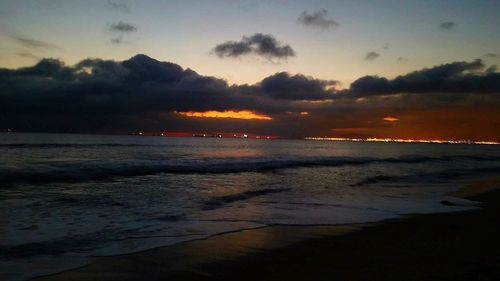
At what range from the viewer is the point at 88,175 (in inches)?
824

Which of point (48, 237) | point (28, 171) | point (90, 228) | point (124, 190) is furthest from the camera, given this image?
point (28, 171)

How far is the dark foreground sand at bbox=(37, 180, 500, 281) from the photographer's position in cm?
571

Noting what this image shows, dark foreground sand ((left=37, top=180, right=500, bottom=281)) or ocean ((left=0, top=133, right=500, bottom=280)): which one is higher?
dark foreground sand ((left=37, top=180, right=500, bottom=281))

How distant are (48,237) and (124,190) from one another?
320 inches

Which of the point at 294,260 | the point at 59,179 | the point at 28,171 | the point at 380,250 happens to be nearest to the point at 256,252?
the point at 294,260

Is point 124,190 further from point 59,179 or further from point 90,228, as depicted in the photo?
point 90,228

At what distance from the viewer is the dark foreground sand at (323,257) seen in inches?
225

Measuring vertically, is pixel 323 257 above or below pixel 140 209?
above

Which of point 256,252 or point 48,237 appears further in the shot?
point 48,237

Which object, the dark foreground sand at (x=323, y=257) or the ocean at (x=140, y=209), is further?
the ocean at (x=140, y=209)

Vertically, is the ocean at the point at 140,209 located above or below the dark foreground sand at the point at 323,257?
below

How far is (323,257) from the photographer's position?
6773 mm

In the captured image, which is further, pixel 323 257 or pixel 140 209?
pixel 140 209

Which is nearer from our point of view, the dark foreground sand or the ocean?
the dark foreground sand
